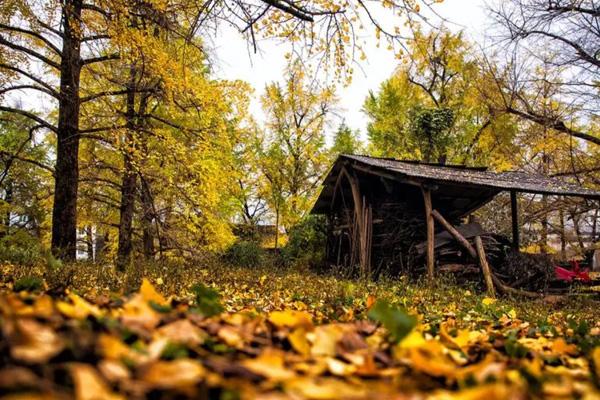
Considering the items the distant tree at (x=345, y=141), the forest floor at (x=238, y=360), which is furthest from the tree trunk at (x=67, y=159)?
the distant tree at (x=345, y=141)

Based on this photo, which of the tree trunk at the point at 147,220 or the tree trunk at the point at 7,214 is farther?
the tree trunk at the point at 7,214

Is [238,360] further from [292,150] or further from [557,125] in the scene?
[292,150]

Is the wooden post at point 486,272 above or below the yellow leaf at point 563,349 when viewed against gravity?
below

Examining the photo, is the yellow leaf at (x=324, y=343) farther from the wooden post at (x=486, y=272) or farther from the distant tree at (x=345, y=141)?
the distant tree at (x=345, y=141)

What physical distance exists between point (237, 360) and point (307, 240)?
58.8 feet

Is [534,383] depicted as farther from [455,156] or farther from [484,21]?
[455,156]

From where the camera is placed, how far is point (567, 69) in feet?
38.1

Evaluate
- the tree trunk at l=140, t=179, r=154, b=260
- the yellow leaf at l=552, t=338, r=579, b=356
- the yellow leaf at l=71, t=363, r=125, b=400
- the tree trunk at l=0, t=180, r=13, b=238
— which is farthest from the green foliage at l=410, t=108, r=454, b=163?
the yellow leaf at l=71, t=363, r=125, b=400

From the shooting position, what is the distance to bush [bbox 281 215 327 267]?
18.3 meters

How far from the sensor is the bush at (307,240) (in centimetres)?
1830

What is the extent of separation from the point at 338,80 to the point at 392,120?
65.1 ft

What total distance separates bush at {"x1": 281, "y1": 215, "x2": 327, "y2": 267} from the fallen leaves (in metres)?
16.7

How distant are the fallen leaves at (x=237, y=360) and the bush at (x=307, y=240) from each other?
16744mm

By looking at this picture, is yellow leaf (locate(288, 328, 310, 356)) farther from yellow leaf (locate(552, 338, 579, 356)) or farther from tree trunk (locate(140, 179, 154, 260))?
tree trunk (locate(140, 179, 154, 260))
